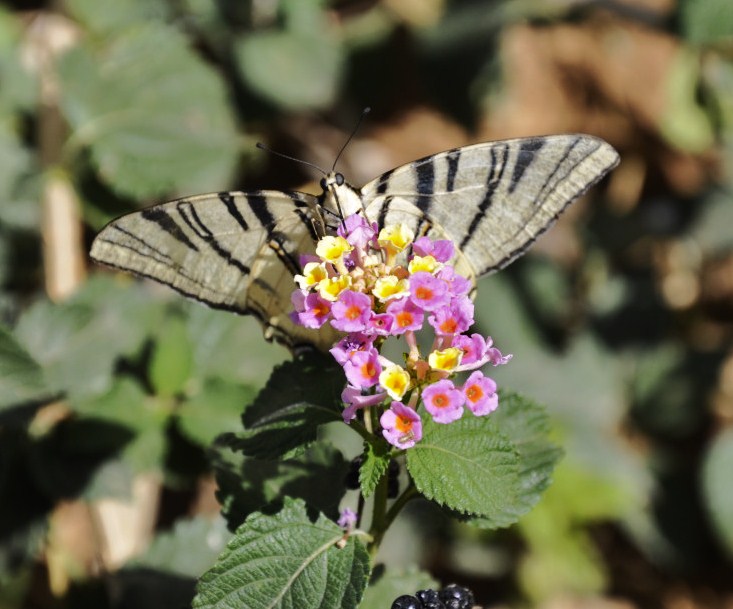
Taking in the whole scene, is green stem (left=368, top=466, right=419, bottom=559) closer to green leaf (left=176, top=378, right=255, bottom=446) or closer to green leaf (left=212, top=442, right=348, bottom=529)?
green leaf (left=212, top=442, right=348, bottom=529)

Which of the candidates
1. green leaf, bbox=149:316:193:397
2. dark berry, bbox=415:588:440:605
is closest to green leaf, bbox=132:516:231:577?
green leaf, bbox=149:316:193:397

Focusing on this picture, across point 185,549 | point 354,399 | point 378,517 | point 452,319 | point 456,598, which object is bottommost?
point 185,549

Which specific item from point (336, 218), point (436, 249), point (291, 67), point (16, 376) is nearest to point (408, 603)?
point (436, 249)

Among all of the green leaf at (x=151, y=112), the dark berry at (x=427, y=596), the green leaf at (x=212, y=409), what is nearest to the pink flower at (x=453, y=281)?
the dark berry at (x=427, y=596)

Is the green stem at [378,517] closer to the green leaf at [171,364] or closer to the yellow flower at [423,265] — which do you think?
the yellow flower at [423,265]

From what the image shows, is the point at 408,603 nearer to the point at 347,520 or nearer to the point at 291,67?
the point at 347,520
